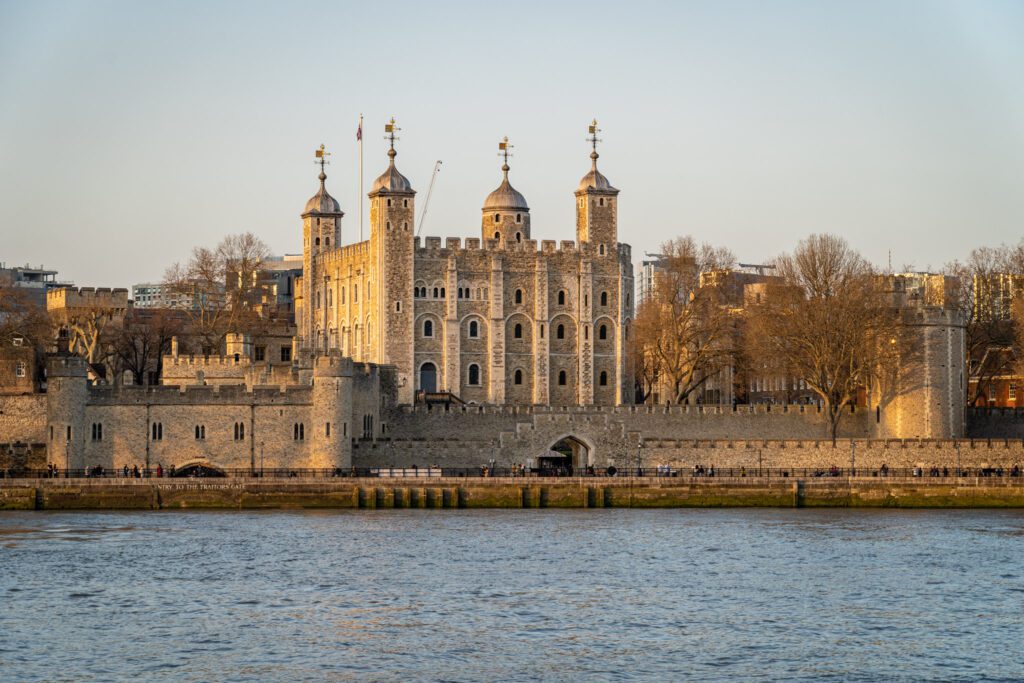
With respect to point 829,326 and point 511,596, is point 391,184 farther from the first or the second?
point 511,596

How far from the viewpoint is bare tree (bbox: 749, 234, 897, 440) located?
8319 centimetres

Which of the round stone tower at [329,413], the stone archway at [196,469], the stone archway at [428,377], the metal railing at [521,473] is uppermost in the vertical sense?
the stone archway at [428,377]

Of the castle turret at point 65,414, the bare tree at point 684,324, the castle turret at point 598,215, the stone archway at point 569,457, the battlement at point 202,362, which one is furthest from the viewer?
the castle turret at point 598,215

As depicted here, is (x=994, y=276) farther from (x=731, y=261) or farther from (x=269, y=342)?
(x=269, y=342)

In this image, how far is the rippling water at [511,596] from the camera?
134 ft

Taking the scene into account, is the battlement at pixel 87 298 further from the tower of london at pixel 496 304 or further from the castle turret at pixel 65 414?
the castle turret at pixel 65 414

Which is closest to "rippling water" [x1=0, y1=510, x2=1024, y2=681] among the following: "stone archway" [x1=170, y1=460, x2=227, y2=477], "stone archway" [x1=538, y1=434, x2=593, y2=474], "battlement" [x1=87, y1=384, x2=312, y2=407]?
"stone archway" [x1=170, y1=460, x2=227, y2=477]

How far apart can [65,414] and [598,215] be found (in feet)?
117

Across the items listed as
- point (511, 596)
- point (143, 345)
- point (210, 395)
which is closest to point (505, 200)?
point (143, 345)

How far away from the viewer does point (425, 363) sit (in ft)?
312

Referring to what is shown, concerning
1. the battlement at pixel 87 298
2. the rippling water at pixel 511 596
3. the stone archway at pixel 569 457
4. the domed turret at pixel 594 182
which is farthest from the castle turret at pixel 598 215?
the rippling water at pixel 511 596

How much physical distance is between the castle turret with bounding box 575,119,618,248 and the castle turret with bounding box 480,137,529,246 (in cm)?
292

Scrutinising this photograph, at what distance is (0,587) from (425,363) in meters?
46.3

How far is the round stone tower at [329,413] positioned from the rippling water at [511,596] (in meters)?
5.56
